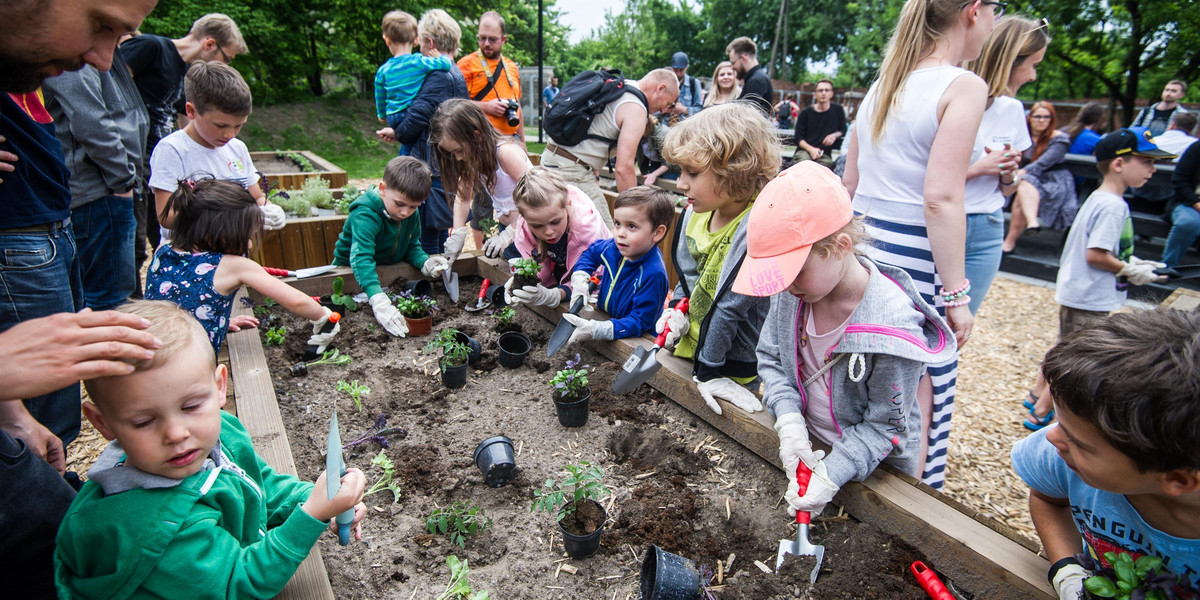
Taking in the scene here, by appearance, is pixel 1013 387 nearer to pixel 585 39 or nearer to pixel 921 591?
pixel 921 591

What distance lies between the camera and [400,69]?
4.73 metres

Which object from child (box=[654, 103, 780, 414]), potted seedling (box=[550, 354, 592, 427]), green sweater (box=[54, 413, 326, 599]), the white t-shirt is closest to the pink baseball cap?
child (box=[654, 103, 780, 414])

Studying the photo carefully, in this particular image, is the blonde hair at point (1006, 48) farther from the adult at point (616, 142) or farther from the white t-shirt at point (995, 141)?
the adult at point (616, 142)

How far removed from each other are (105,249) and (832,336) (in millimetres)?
3287

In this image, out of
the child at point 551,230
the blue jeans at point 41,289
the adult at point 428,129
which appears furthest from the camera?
the adult at point 428,129

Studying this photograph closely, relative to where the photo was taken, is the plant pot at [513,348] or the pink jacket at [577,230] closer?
the plant pot at [513,348]

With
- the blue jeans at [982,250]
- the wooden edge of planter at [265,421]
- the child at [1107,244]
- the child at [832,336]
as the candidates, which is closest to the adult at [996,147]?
the blue jeans at [982,250]

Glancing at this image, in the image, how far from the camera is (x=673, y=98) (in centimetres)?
439

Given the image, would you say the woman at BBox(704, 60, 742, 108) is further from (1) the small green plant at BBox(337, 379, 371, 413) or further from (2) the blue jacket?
(1) the small green plant at BBox(337, 379, 371, 413)

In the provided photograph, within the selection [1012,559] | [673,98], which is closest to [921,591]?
[1012,559]

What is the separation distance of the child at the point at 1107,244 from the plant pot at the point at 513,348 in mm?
3023

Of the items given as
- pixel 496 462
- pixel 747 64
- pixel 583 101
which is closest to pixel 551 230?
pixel 583 101

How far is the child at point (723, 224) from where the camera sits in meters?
2.28

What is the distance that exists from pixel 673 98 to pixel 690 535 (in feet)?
10.8
